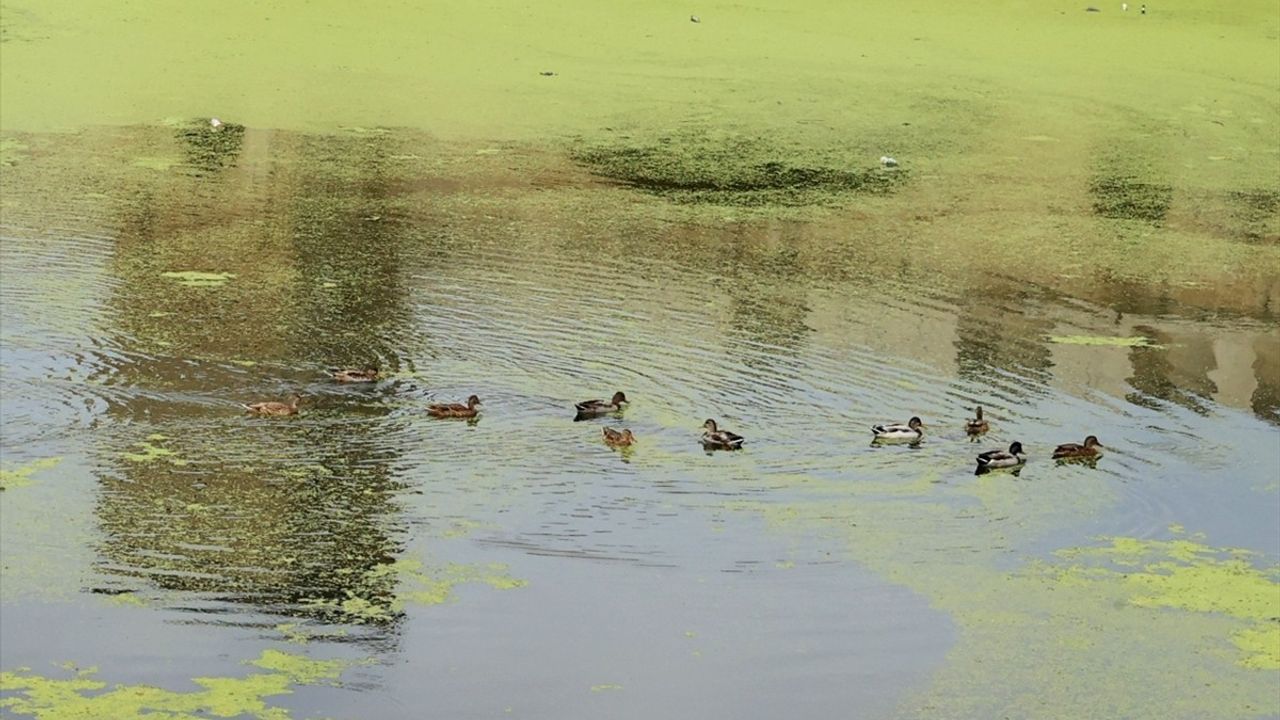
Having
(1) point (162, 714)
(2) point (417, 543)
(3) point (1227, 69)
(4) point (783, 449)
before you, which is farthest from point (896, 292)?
(3) point (1227, 69)

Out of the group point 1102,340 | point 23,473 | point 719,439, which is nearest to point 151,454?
point 23,473

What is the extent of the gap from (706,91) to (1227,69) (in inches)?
220

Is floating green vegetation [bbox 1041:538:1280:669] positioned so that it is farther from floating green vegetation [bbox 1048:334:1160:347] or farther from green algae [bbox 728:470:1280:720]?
floating green vegetation [bbox 1048:334:1160:347]

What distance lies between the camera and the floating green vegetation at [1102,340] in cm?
1103

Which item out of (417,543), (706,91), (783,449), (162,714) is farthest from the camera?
(706,91)

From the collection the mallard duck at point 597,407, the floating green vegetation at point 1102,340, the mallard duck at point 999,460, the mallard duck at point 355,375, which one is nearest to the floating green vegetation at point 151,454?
the mallard duck at point 355,375

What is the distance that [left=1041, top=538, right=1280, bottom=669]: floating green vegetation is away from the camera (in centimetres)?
726

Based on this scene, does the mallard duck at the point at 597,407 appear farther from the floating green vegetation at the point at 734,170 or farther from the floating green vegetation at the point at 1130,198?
the floating green vegetation at the point at 1130,198

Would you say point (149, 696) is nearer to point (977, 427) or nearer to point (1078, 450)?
point (977, 427)

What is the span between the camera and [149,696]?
6.05 meters

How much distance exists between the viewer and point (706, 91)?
17906 millimetres

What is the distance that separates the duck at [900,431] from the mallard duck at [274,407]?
110 inches

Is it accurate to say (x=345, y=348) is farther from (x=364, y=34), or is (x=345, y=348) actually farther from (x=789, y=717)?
(x=364, y=34)

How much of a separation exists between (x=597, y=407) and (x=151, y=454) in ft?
7.00
